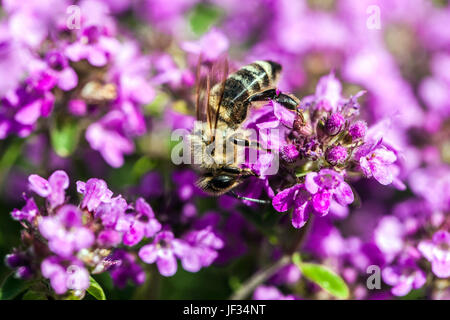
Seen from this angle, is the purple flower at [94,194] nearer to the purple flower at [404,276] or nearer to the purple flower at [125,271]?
the purple flower at [125,271]

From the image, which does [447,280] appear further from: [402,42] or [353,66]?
[402,42]

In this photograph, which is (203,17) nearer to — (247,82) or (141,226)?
(247,82)

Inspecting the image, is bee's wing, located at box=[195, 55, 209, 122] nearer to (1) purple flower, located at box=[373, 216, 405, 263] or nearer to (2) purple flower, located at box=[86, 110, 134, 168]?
(2) purple flower, located at box=[86, 110, 134, 168]

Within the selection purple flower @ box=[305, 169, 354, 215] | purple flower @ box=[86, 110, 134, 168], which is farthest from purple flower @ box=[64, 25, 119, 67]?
purple flower @ box=[305, 169, 354, 215]

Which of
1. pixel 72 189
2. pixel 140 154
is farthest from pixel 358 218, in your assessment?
pixel 72 189

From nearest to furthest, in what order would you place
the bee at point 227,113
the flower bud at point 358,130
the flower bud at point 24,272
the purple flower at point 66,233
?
Result: the purple flower at point 66,233 < the flower bud at point 24,272 < the flower bud at point 358,130 < the bee at point 227,113

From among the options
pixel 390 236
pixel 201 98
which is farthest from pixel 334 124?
pixel 390 236

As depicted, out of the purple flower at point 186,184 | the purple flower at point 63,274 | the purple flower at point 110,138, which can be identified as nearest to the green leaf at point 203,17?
the purple flower at point 110,138
